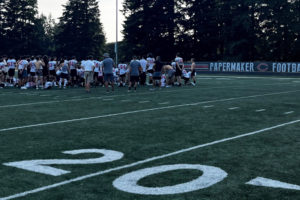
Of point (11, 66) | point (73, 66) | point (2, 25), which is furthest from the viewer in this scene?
point (2, 25)

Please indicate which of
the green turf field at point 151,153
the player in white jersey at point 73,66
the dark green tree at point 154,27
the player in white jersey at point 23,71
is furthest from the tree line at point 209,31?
the green turf field at point 151,153

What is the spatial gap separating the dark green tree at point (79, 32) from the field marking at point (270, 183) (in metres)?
74.3

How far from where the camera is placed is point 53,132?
8234 millimetres

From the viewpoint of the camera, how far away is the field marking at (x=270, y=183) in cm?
468

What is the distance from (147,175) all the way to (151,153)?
1252 mm

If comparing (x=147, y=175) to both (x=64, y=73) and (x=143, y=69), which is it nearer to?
(x=64, y=73)

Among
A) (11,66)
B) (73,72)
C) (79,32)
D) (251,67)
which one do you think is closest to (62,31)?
(79,32)

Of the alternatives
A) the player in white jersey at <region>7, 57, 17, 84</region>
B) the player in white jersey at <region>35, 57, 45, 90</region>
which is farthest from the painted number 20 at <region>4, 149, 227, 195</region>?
the player in white jersey at <region>7, 57, 17, 84</region>

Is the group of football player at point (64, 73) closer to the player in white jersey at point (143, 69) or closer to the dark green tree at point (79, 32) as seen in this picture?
the player in white jersey at point (143, 69)

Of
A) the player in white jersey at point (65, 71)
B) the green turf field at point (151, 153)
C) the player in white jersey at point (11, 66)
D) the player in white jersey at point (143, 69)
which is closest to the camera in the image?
the green turf field at point (151, 153)

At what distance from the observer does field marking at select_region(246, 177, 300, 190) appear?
468 centimetres

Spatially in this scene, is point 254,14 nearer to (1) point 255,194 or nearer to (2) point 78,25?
(2) point 78,25

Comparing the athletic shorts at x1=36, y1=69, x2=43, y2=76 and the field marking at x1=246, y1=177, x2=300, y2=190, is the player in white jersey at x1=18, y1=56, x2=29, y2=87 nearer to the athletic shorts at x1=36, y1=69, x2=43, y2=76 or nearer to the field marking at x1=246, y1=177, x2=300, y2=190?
the athletic shorts at x1=36, y1=69, x2=43, y2=76

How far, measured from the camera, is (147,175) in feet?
16.8
